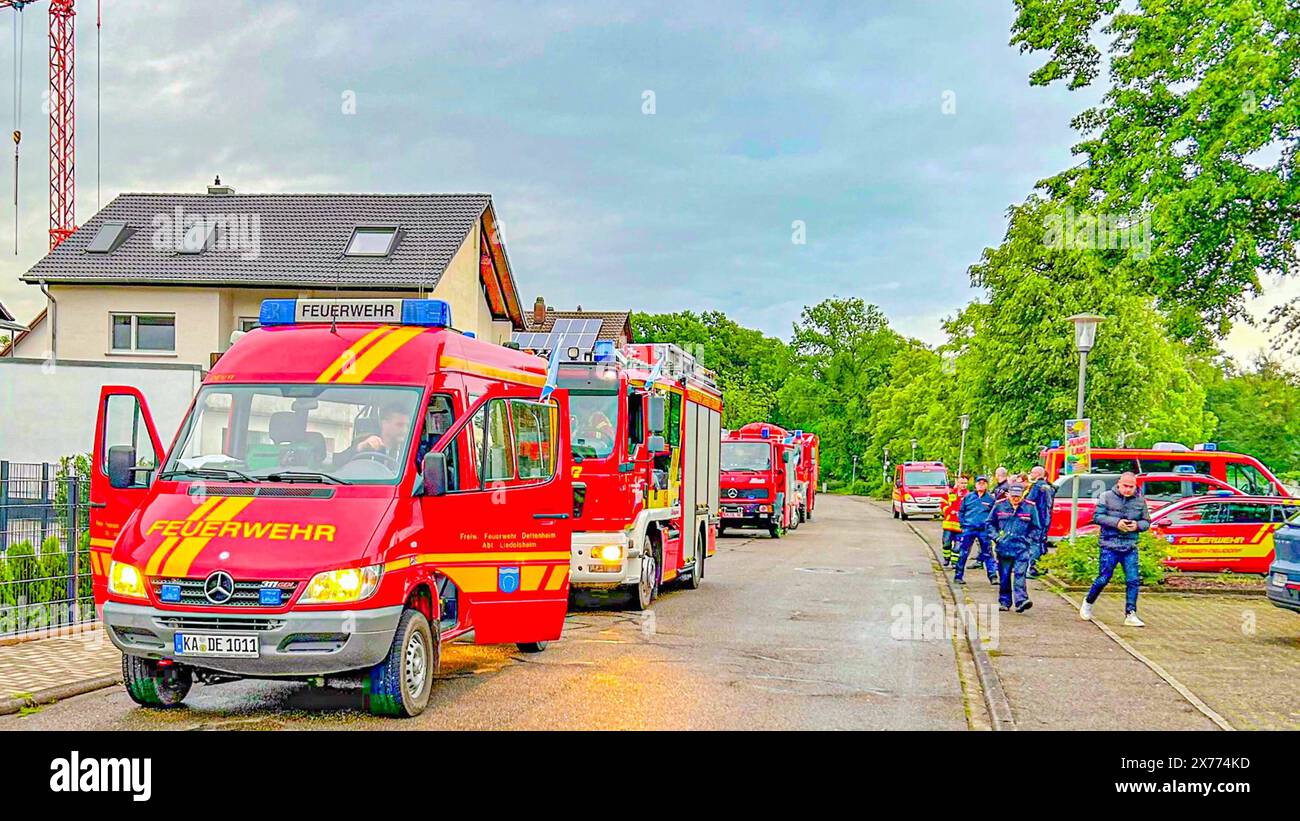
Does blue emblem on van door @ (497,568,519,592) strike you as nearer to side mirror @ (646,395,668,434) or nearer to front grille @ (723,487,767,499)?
side mirror @ (646,395,668,434)

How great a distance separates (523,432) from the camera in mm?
10453

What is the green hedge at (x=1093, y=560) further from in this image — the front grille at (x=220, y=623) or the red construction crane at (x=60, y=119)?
the red construction crane at (x=60, y=119)

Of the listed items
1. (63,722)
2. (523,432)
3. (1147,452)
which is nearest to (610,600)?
(523,432)

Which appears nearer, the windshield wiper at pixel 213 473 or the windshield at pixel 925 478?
the windshield wiper at pixel 213 473

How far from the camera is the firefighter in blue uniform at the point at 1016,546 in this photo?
51.1ft

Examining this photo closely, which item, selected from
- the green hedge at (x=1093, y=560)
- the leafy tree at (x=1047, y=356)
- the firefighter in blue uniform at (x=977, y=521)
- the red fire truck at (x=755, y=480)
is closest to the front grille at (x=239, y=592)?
the firefighter in blue uniform at (x=977, y=521)

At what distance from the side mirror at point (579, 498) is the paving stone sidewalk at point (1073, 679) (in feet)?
15.0

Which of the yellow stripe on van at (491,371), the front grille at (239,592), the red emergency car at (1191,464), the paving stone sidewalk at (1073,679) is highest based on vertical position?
the yellow stripe on van at (491,371)

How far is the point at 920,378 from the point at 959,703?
69.3m

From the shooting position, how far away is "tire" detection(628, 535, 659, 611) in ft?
49.8

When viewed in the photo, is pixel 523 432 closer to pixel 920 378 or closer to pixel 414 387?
pixel 414 387

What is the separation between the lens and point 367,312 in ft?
31.4

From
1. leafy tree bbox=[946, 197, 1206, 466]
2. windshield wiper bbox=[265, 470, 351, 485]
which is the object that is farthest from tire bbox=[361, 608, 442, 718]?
leafy tree bbox=[946, 197, 1206, 466]

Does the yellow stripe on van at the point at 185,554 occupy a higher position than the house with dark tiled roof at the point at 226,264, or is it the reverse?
the house with dark tiled roof at the point at 226,264
